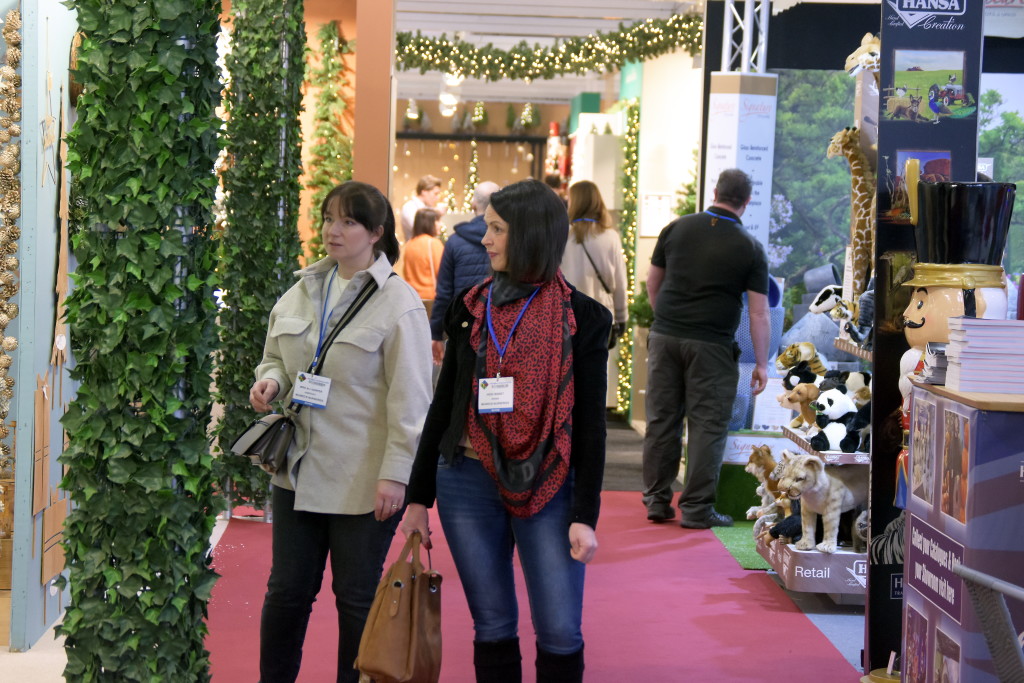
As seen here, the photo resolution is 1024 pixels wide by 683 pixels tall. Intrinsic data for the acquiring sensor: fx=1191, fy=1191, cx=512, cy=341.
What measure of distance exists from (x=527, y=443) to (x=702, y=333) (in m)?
3.40

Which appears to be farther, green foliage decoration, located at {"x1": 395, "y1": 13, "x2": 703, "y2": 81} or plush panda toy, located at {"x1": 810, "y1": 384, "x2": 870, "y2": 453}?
green foliage decoration, located at {"x1": 395, "y1": 13, "x2": 703, "y2": 81}

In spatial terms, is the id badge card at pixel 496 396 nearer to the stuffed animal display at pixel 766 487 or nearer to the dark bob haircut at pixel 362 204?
the dark bob haircut at pixel 362 204

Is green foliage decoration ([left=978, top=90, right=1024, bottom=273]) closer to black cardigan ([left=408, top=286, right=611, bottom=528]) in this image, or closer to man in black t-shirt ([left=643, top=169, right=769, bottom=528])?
man in black t-shirt ([left=643, top=169, right=769, bottom=528])

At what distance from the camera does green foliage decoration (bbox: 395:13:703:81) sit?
993cm

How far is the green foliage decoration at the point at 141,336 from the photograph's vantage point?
2.43m

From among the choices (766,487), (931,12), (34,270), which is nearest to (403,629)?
(34,270)

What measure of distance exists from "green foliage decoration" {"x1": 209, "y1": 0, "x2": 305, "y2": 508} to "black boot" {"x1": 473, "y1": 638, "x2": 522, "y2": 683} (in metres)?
3.34

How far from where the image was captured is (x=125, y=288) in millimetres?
2486

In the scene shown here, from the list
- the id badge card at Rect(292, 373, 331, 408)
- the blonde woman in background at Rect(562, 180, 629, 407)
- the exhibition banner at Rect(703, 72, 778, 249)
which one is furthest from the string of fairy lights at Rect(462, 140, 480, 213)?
the id badge card at Rect(292, 373, 331, 408)

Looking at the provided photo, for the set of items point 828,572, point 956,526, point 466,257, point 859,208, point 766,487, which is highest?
point 859,208

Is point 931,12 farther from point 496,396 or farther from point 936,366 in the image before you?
point 496,396

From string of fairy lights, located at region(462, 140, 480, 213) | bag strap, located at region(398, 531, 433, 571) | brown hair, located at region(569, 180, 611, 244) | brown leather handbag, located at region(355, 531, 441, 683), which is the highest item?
string of fairy lights, located at region(462, 140, 480, 213)

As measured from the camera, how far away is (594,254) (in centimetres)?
652

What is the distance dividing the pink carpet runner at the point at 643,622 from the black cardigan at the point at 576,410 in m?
1.38
